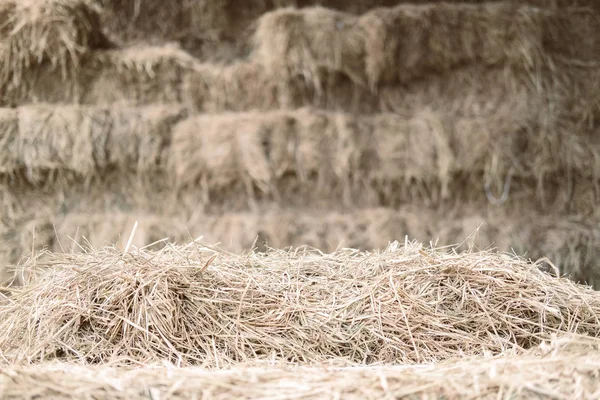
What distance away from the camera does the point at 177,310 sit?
1241 millimetres

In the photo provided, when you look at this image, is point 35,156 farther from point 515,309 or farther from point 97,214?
point 515,309

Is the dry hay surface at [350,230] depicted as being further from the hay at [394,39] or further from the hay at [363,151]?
the hay at [394,39]

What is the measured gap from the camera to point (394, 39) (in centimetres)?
220

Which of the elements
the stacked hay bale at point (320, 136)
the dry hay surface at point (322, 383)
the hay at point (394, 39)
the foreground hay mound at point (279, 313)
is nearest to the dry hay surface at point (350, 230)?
the stacked hay bale at point (320, 136)

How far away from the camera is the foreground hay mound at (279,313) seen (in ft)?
3.92

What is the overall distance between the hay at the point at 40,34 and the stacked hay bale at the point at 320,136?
0.04 ft

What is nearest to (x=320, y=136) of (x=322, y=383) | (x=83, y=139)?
(x=83, y=139)

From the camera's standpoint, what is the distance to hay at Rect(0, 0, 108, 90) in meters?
2.07

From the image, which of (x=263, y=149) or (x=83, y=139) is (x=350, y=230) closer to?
(x=263, y=149)

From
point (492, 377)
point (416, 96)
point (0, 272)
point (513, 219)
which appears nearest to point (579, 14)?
point (416, 96)

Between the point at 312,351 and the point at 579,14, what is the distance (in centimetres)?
193

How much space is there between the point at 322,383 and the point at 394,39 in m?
1.66

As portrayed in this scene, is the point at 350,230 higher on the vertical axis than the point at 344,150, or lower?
lower

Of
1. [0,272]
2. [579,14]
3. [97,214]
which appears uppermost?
→ [579,14]
